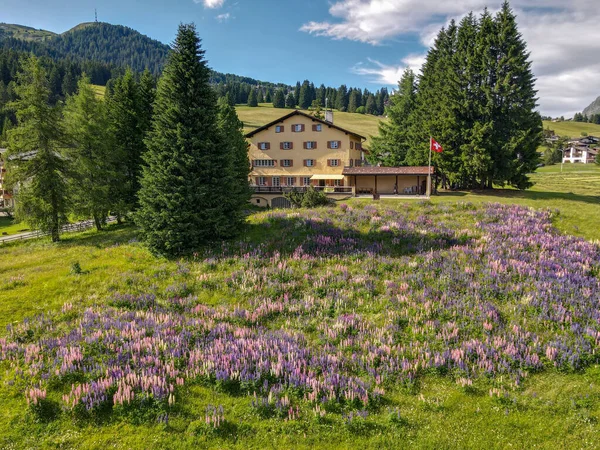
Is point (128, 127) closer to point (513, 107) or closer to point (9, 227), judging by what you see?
point (9, 227)

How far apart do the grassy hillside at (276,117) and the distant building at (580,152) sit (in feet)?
282

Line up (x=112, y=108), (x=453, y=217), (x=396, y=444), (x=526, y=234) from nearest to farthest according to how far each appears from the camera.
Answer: (x=396, y=444), (x=526, y=234), (x=453, y=217), (x=112, y=108)

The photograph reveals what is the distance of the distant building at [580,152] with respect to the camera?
151 meters

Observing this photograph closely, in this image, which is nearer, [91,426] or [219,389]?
[91,426]

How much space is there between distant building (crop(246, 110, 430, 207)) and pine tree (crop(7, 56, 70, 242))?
28471 mm

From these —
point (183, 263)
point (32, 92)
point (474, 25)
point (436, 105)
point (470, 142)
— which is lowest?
point (183, 263)

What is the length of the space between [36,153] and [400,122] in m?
50.4

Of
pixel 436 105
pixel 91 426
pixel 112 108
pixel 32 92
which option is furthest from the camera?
pixel 436 105

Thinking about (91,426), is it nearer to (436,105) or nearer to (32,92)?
(32,92)

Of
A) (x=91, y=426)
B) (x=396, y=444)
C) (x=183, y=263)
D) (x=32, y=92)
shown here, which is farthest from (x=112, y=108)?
(x=396, y=444)

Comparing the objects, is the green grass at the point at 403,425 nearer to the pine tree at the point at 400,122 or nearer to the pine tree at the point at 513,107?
the pine tree at the point at 513,107

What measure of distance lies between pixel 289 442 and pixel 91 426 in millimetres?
4213

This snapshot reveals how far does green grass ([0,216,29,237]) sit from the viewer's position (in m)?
51.9

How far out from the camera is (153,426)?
736 centimetres
